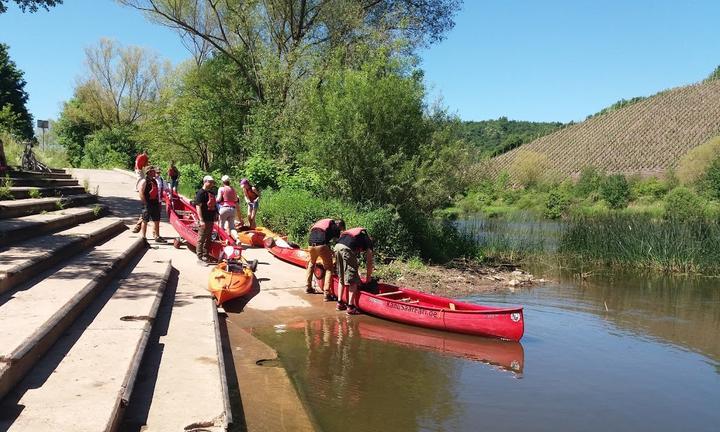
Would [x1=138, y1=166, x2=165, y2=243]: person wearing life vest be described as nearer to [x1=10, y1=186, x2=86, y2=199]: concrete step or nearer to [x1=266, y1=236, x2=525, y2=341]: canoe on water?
[x1=10, y1=186, x2=86, y2=199]: concrete step

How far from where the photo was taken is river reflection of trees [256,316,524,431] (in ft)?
20.6

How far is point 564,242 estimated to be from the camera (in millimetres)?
20047

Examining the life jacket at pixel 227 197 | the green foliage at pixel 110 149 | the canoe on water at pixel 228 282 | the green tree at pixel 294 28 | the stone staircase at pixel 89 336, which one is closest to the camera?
the stone staircase at pixel 89 336

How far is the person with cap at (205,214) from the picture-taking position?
37.7 feet

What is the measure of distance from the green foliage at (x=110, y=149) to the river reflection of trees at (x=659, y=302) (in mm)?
38876

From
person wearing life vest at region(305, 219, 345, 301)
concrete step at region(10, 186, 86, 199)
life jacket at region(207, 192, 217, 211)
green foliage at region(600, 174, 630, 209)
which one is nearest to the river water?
person wearing life vest at region(305, 219, 345, 301)

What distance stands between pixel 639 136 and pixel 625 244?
81.8 metres

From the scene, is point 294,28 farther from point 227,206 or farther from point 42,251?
point 42,251

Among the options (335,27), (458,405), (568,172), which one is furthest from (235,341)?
(568,172)

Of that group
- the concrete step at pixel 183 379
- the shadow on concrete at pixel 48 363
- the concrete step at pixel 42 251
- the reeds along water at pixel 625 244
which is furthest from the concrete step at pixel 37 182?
the reeds along water at pixel 625 244

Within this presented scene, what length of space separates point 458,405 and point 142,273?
5.74m

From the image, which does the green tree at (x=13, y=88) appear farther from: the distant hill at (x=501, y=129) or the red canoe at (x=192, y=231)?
the distant hill at (x=501, y=129)

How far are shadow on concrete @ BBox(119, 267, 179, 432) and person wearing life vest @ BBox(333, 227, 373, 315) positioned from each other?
3.40m

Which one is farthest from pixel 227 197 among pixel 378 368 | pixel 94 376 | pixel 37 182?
pixel 94 376
